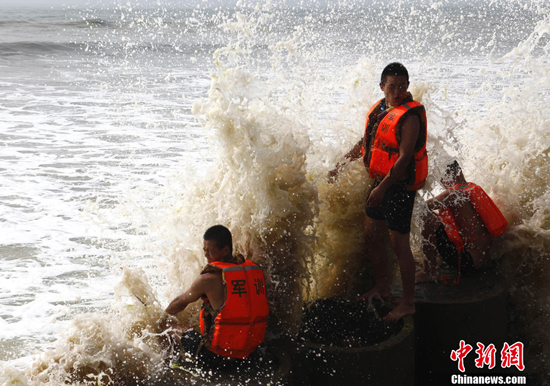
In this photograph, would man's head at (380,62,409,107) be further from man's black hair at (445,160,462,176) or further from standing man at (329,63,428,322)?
man's black hair at (445,160,462,176)

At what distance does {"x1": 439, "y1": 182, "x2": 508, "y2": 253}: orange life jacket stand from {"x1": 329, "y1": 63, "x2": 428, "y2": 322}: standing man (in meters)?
0.70

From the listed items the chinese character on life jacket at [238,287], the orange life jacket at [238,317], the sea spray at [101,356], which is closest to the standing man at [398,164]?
the orange life jacket at [238,317]

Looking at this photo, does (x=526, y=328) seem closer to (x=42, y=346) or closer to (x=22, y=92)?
(x=42, y=346)

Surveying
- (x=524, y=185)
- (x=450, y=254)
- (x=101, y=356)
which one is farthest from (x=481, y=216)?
(x=101, y=356)

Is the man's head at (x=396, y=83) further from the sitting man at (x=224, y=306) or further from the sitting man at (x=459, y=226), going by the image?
the sitting man at (x=224, y=306)

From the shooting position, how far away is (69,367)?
304 cm

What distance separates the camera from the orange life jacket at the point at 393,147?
11.8ft

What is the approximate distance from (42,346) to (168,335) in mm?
1842

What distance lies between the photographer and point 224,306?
3.10m

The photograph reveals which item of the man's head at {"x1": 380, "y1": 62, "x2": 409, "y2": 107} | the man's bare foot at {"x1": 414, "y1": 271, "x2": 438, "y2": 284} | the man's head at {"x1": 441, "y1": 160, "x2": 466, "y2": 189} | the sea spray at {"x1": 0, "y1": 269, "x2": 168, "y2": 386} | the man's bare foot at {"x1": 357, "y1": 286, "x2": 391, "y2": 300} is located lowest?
the sea spray at {"x1": 0, "y1": 269, "x2": 168, "y2": 386}

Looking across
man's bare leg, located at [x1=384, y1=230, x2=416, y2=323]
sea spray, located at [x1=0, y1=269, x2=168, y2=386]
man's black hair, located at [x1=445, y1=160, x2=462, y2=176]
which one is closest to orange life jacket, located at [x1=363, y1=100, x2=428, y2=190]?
man's bare leg, located at [x1=384, y1=230, x2=416, y2=323]

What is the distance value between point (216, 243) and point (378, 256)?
1321mm

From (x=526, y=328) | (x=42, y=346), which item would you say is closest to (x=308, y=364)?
(x=526, y=328)

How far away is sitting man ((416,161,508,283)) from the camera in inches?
167
